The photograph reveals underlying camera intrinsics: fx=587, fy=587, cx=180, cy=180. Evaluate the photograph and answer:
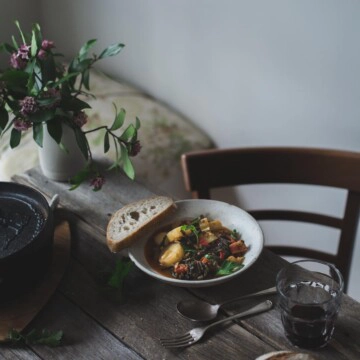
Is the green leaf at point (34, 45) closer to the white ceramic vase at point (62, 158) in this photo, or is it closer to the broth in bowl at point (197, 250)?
the white ceramic vase at point (62, 158)

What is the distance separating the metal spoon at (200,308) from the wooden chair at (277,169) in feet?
1.48

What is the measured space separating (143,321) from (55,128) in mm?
452

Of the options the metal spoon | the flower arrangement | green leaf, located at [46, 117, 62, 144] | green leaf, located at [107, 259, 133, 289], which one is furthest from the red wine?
green leaf, located at [46, 117, 62, 144]

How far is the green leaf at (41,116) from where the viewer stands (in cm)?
121

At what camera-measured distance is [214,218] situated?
127 cm

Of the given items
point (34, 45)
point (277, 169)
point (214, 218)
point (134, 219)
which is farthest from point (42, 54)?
point (277, 169)

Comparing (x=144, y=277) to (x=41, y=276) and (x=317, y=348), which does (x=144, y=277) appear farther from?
(x=317, y=348)

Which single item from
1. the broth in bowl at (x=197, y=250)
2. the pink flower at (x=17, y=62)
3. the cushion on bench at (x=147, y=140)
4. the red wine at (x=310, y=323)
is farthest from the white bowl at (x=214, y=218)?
→ the cushion on bench at (x=147, y=140)

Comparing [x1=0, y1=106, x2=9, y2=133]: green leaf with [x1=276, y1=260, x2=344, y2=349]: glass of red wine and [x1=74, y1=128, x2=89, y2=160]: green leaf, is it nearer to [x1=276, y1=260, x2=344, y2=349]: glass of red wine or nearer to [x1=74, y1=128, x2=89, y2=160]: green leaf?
[x1=74, y1=128, x2=89, y2=160]: green leaf

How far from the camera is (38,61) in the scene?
1.26 meters

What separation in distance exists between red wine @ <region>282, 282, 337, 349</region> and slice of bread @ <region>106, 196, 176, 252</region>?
0.34 metres

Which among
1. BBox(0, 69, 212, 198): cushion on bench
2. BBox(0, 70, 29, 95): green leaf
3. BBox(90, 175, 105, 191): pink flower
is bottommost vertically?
BBox(0, 69, 212, 198): cushion on bench

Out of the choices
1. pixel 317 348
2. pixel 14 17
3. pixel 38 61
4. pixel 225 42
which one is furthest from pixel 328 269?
pixel 14 17

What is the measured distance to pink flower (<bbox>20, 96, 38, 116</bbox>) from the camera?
3.92ft
